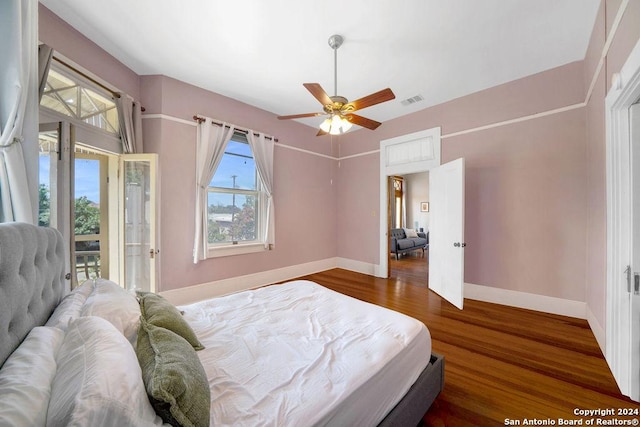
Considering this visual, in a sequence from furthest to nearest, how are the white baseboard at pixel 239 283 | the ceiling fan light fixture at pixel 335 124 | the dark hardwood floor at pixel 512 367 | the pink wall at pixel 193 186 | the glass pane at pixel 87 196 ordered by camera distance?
1. the white baseboard at pixel 239 283
2. the pink wall at pixel 193 186
3. the glass pane at pixel 87 196
4. the ceiling fan light fixture at pixel 335 124
5. the dark hardwood floor at pixel 512 367

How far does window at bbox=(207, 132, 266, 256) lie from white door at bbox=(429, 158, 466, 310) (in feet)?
9.37

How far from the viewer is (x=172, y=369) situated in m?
0.86

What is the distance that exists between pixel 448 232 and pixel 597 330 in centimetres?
165

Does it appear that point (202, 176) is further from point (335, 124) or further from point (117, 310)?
point (117, 310)

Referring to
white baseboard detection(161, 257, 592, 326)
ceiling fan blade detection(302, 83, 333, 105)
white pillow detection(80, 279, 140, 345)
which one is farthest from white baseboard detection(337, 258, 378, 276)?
white pillow detection(80, 279, 140, 345)

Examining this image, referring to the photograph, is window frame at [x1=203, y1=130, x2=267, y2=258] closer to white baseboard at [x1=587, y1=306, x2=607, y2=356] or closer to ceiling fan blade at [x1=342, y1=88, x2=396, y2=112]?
ceiling fan blade at [x1=342, y1=88, x2=396, y2=112]

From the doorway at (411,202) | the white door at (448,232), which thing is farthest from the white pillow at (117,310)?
the doorway at (411,202)

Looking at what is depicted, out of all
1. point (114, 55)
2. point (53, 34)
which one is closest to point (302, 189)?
point (114, 55)

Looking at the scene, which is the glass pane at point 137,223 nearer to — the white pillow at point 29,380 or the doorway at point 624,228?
the white pillow at point 29,380

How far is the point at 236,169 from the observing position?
3918 millimetres

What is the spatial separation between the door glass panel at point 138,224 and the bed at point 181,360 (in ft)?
4.51

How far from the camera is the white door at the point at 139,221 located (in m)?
2.80

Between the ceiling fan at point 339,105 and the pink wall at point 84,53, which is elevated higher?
the pink wall at point 84,53

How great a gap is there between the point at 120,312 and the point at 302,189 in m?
3.69
